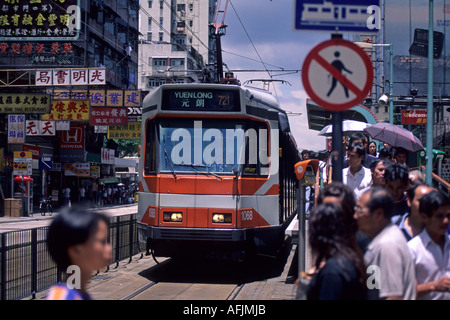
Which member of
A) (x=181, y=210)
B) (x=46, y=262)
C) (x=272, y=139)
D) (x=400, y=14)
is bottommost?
(x=46, y=262)

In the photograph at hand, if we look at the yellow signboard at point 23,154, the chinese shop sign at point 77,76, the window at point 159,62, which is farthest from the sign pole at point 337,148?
the window at point 159,62

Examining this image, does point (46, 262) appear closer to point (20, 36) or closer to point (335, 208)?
point (335, 208)

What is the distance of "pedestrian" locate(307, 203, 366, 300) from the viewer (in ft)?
11.0

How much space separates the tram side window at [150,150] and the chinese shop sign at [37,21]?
1438 cm

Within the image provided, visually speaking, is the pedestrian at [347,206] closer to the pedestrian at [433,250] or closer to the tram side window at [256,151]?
the pedestrian at [433,250]

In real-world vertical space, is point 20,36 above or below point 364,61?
above

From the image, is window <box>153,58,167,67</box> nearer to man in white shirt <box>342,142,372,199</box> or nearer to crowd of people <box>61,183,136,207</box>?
crowd of people <box>61,183,136,207</box>

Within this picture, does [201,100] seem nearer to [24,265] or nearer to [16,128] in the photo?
[24,265]

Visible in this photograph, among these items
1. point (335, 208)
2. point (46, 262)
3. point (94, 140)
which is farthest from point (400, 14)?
point (335, 208)

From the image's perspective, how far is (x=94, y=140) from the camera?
170 feet

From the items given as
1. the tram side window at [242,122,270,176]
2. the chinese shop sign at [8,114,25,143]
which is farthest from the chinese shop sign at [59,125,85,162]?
the tram side window at [242,122,270,176]

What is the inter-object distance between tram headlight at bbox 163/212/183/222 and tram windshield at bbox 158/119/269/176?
30.2 inches

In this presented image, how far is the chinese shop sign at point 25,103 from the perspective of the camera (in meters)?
26.0

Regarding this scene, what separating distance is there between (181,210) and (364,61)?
6.61 m
